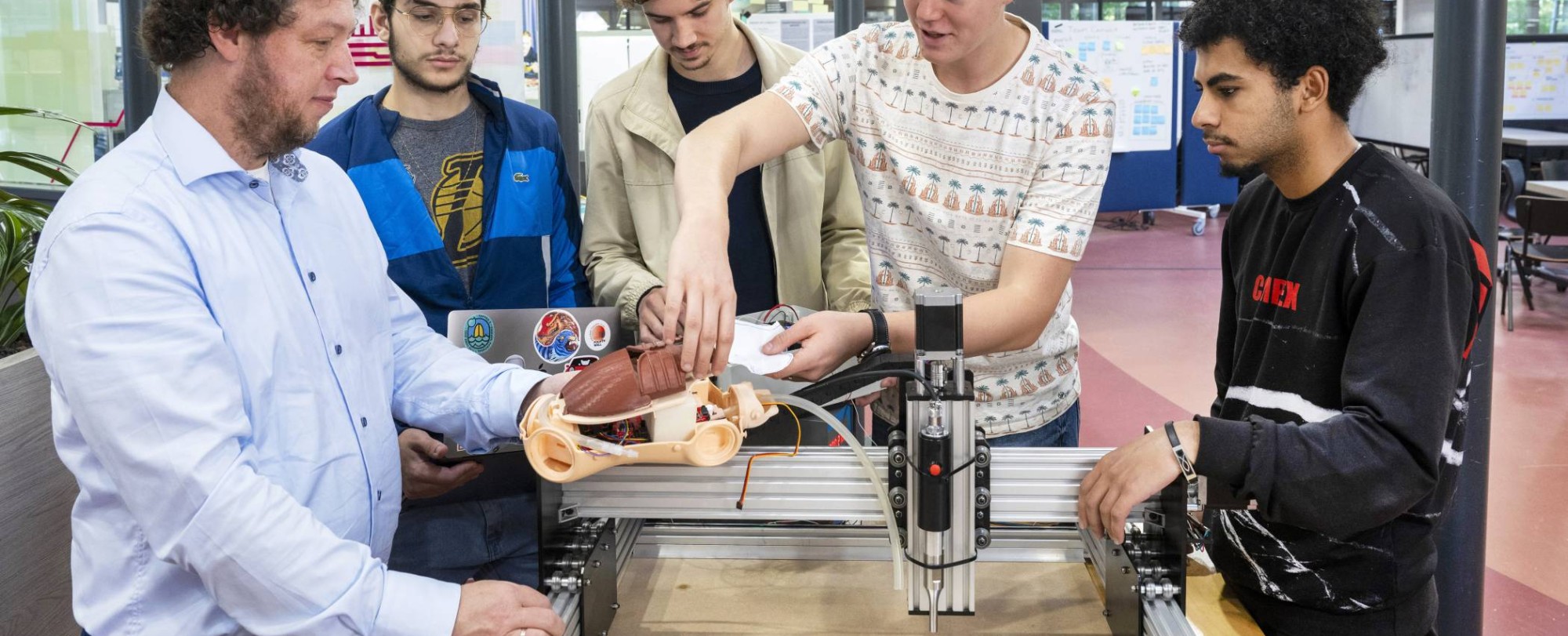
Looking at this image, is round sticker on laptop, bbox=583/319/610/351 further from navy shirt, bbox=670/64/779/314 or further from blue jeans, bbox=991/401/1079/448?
blue jeans, bbox=991/401/1079/448

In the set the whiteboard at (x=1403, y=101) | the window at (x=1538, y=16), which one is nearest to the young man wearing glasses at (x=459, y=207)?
the whiteboard at (x=1403, y=101)

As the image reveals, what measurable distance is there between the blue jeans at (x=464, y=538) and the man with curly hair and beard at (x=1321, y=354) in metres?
0.97

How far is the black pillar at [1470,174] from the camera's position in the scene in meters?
2.15

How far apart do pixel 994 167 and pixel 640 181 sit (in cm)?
68

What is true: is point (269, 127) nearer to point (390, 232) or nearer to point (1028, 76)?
point (390, 232)

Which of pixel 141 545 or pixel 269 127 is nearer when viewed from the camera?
pixel 141 545

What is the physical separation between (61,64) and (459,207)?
2.48 meters

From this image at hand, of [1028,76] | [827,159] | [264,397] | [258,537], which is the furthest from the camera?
[827,159]

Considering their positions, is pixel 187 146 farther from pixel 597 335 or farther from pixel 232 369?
pixel 597 335

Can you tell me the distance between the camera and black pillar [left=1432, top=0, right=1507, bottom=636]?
2150mm

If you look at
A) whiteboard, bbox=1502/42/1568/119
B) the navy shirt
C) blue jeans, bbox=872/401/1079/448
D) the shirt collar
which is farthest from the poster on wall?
whiteboard, bbox=1502/42/1568/119

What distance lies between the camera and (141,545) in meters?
1.23

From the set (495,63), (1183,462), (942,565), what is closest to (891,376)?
(942,565)

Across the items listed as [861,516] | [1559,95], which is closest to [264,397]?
[861,516]
